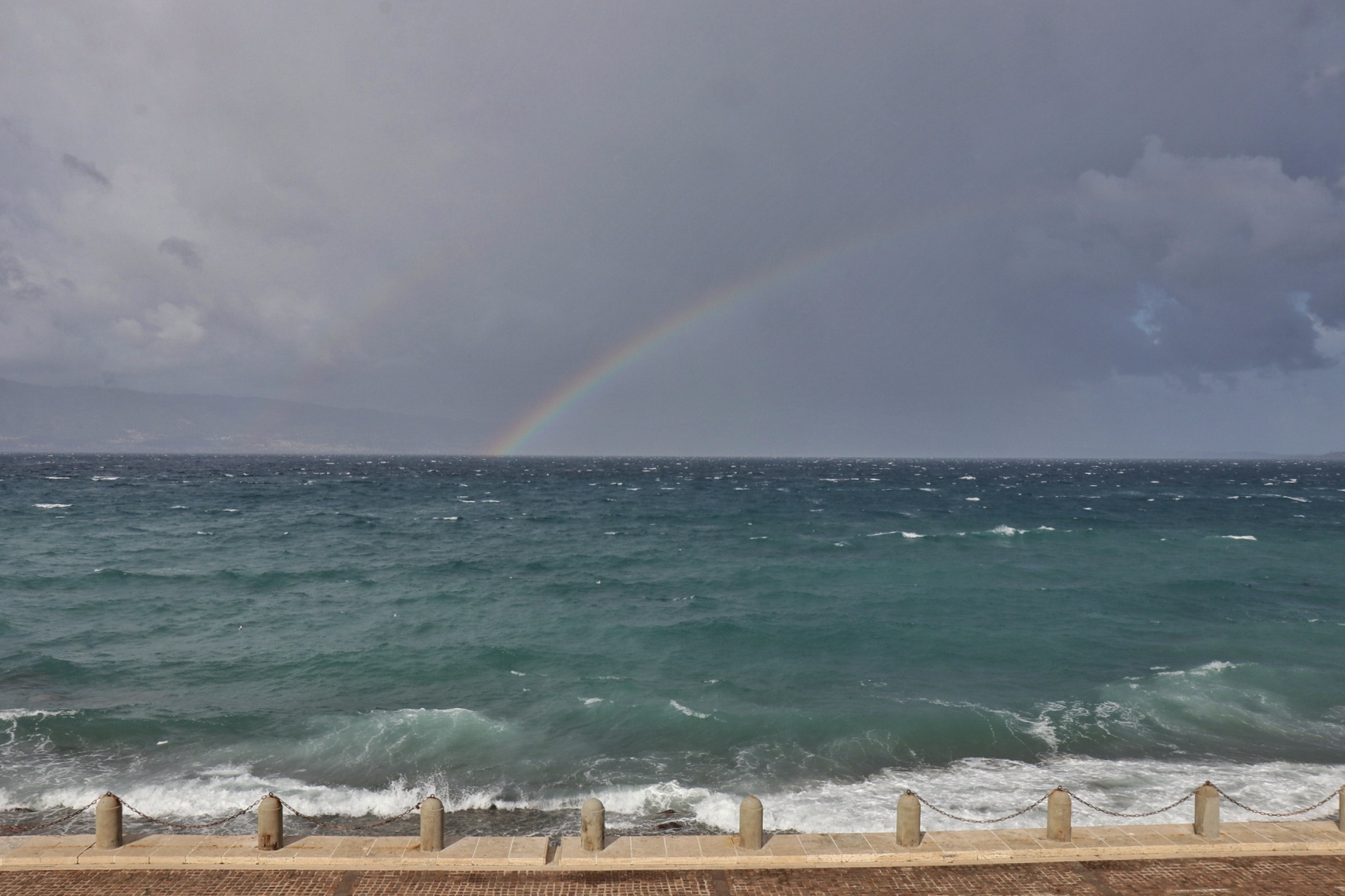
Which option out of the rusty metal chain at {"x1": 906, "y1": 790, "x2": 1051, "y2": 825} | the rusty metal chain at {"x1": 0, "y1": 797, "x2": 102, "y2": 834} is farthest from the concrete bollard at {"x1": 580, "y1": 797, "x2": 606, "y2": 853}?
the rusty metal chain at {"x1": 0, "y1": 797, "x2": 102, "y2": 834}

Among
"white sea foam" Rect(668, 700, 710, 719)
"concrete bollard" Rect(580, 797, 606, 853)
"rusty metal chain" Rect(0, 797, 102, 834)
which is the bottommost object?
"white sea foam" Rect(668, 700, 710, 719)

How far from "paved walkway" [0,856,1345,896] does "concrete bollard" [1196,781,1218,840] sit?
2.02ft

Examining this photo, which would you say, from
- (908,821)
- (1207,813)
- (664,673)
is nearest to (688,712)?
(664,673)

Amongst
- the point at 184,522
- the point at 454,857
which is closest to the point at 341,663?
the point at 454,857

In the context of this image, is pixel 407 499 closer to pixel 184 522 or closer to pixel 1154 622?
pixel 184 522

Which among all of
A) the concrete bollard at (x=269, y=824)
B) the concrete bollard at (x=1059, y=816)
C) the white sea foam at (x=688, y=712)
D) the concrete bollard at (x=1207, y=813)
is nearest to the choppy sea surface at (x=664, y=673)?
the white sea foam at (x=688, y=712)

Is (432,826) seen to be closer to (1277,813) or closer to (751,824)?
(751,824)

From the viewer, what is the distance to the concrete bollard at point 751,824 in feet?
39.5

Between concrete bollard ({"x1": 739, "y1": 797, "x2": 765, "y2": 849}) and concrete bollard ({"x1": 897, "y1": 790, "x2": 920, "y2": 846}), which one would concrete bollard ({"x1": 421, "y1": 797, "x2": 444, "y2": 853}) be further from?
concrete bollard ({"x1": 897, "y1": 790, "x2": 920, "y2": 846})

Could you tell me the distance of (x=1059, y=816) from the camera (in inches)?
486

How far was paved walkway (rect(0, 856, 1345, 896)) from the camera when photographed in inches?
433

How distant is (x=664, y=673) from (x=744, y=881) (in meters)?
16.4

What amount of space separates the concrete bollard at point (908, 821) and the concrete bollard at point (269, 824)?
1004 cm

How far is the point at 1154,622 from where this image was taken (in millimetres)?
34938
